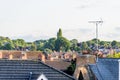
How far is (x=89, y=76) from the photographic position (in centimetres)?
4972

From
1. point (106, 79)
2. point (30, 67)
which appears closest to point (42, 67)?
point (30, 67)

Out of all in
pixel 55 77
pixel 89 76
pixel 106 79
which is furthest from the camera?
pixel 89 76

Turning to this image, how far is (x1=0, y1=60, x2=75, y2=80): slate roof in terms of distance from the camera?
33.2 m

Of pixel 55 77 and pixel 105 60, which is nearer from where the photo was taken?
pixel 55 77

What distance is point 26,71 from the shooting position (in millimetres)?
33719

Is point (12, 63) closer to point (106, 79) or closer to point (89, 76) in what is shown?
point (106, 79)

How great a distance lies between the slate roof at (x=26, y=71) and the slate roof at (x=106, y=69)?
11.0 m

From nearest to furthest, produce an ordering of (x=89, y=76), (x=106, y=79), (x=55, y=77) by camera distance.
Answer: (x=55, y=77) → (x=106, y=79) → (x=89, y=76)

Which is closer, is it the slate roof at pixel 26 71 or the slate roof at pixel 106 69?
the slate roof at pixel 26 71

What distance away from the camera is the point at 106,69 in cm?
4459

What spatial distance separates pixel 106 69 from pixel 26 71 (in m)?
12.7

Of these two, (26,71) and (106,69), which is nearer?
(26,71)

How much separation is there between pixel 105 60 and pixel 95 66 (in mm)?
1240

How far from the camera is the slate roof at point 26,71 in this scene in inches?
1308
